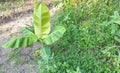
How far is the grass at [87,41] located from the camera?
10.0ft

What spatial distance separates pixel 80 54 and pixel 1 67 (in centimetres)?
111

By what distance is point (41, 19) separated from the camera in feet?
10.9

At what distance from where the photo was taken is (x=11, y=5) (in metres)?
4.73

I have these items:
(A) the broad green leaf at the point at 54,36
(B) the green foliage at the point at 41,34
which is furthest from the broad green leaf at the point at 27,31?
(A) the broad green leaf at the point at 54,36

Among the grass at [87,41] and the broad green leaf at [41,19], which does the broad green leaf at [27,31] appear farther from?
the grass at [87,41]

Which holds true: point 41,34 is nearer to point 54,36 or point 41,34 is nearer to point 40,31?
point 40,31

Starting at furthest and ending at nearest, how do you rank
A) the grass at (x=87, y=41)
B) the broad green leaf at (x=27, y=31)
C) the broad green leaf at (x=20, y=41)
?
the broad green leaf at (x=27, y=31) → the broad green leaf at (x=20, y=41) → the grass at (x=87, y=41)

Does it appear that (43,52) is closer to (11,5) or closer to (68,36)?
(68,36)

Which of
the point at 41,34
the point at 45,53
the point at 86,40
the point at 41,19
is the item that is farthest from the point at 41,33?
the point at 86,40

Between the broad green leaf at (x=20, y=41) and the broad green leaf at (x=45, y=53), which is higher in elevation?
the broad green leaf at (x=20, y=41)

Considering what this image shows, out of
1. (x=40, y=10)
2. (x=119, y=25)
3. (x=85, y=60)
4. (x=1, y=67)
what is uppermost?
(x=40, y=10)

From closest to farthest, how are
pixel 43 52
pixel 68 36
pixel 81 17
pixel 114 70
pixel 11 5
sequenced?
1. pixel 114 70
2. pixel 43 52
3. pixel 68 36
4. pixel 81 17
5. pixel 11 5

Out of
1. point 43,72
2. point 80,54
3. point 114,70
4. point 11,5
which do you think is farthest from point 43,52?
point 11,5

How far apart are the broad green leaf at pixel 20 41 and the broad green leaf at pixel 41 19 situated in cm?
10
